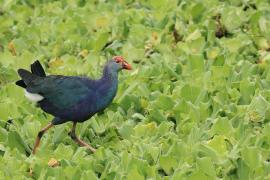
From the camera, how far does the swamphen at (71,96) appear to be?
19.2 ft

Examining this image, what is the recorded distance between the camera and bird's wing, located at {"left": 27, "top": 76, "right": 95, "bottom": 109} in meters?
5.86

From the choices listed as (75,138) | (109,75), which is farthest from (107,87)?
(75,138)

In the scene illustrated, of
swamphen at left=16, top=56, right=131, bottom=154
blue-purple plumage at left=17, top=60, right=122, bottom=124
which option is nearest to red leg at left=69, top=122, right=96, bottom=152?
swamphen at left=16, top=56, right=131, bottom=154

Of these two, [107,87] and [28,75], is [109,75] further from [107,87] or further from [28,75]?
[28,75]

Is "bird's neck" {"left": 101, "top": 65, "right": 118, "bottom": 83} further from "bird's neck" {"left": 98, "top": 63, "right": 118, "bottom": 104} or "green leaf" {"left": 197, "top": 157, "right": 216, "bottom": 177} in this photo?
"green leaf" {"left": 197, "top": 157, "right": 216, "bottom": 177}

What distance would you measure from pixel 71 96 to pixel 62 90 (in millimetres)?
72

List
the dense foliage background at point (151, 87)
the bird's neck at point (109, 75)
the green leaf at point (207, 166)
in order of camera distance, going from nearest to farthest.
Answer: the green leaf at point (207, 166)
the dense foliage background at point (151, 87)
the bird's neck at point (109, 75)

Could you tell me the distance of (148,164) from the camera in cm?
547

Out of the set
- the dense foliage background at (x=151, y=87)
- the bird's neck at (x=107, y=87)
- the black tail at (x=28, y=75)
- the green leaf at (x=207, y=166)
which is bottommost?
the dense foliage background at (x=151, y=87)

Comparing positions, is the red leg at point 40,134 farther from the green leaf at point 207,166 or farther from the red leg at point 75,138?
the green leaf at point 207,166

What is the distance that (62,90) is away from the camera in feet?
19.3

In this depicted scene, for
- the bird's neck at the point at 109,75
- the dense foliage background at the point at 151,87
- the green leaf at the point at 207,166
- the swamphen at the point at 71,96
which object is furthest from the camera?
the bird's neck at the point at 109,75

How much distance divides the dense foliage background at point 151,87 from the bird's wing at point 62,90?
0.96 ft

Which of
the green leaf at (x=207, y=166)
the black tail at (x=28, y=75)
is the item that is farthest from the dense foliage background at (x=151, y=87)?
the black tail at (x=28, y=75)
